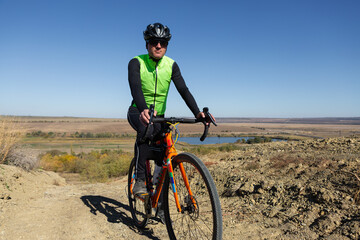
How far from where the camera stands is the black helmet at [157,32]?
3.21 metres

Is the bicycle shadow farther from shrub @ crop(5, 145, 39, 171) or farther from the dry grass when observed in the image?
the dry grass

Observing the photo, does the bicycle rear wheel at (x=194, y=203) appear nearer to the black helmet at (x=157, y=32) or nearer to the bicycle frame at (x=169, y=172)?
the bicycle frame at (x=169, y=172)

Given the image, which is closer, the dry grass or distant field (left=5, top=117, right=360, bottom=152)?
the dry grass

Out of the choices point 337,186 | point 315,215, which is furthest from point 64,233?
point 337,186

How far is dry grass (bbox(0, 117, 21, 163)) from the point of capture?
8047mm

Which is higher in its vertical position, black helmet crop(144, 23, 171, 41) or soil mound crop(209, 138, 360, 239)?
black helmet crop(144, 23, 171, 41)

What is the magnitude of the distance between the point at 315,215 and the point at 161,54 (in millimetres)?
3187

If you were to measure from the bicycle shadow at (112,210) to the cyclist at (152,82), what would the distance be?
3.02ft

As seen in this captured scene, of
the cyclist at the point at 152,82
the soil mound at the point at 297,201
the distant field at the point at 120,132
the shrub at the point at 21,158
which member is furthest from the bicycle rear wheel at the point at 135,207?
the distant field at the point at 120,132

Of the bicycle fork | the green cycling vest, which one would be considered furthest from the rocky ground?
the green cycling vest

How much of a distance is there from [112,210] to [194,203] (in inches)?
114

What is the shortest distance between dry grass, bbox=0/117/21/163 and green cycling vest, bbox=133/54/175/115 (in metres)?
7.06

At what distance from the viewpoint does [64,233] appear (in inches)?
149

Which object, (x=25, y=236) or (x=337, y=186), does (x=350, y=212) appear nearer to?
(x=337, y=186)
